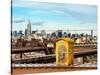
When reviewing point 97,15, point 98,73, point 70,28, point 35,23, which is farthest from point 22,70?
point 97,15

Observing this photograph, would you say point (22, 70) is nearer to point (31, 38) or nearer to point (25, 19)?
point (31, 38)

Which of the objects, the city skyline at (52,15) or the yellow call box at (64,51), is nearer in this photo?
the city skyline at (52,15)

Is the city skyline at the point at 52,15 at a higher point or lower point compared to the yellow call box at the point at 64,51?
higher

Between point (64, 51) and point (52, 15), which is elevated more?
point (52, 15)
